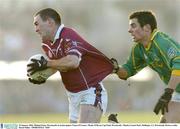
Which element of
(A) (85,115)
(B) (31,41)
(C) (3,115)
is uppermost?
(B) (31,41)

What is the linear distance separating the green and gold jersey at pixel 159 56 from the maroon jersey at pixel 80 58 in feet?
1.87

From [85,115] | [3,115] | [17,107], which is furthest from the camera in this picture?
[17,107]

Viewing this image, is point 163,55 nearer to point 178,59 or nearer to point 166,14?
point 178,59

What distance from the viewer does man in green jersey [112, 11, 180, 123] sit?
10727 mm

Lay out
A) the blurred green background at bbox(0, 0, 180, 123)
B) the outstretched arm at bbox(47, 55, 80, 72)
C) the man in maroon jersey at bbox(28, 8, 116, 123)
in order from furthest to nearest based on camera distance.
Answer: the blurred green background at bbox(0, 0, 180, 123) → the man in maroon jersey at bbox(28, 8, 116, 123) → the outstretched arm at bbox(47, 55, 80, 72)

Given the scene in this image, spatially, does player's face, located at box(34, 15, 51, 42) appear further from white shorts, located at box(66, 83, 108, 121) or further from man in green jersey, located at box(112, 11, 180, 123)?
man in green jersey, located at box(112, 11, 180, 123)

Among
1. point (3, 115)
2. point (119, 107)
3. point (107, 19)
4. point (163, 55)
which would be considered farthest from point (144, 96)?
point (163, 55)

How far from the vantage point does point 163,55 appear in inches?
427

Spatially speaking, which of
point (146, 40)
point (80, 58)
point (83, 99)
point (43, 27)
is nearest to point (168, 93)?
point (146, 40)

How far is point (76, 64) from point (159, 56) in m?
1.13

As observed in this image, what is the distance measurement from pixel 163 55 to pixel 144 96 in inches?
620

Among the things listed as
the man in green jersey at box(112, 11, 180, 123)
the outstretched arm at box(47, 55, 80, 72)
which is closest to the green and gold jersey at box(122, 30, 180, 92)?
the man in green jersey at box(112, 11, 180, 123)

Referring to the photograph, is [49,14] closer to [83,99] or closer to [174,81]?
[83,99]

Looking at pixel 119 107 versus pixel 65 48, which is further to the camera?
pixel 119 107
